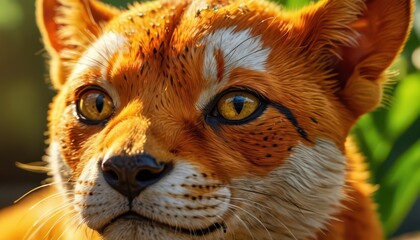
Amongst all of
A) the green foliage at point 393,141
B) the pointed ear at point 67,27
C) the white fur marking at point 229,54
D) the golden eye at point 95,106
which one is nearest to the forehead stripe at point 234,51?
the white fur marking at point 229,54

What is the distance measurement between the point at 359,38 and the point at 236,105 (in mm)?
367

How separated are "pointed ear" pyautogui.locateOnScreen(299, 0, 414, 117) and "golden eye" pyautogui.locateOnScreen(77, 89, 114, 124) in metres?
0.46

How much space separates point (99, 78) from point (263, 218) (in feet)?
1.53

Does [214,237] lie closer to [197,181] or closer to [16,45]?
[197,181]

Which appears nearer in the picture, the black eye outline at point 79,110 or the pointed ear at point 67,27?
the black eye outline at point 79,110

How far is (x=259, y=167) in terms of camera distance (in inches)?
58.8

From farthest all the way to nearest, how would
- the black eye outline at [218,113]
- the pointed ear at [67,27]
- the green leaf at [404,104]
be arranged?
the green leaf at [404,104] → the pointed ear at [67,27] → the black eye outline at [218,113]

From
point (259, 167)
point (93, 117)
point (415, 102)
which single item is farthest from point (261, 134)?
point (415, 102)

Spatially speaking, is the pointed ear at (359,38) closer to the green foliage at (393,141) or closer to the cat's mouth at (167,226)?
the cat's mouth at (167,226)

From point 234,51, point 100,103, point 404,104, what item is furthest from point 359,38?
point 404,104

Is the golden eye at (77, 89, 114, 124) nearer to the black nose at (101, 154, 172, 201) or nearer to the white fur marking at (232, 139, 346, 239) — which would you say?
the black nose at (101, 154, 172, 201)

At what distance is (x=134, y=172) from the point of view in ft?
4.40

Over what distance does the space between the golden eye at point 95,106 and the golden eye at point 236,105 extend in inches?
9.7

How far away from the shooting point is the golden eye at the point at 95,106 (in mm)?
1575
